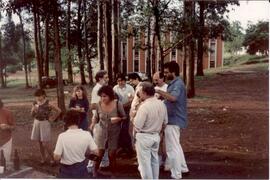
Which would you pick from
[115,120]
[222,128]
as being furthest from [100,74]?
[222,128]

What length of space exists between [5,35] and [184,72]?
1213 millimetres

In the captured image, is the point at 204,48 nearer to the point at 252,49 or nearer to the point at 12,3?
the point at 252,49

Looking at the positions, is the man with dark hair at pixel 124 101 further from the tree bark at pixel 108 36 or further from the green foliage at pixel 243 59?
the green foliage at pixel 243 59

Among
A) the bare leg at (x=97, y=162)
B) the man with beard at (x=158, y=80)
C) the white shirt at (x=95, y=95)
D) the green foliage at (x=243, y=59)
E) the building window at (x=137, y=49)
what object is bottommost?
the bare leg at (x=97, y=162)

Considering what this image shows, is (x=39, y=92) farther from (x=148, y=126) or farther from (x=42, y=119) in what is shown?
(x=148, y=126)

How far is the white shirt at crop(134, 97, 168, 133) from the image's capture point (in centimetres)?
373

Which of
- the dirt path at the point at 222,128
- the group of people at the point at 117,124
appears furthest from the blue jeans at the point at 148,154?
the dirt path at the point at 222,128

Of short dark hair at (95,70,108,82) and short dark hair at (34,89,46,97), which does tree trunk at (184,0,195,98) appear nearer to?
short dark hair at (95,70,108,82)

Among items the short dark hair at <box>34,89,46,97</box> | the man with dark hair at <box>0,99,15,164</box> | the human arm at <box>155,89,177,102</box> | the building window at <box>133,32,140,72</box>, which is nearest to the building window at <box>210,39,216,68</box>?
the human arm at <box>155,89,177,102</box>

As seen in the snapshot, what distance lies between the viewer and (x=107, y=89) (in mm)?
3969

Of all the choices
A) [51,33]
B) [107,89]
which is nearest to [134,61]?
[107,89]

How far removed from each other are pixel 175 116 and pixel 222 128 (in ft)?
1.43

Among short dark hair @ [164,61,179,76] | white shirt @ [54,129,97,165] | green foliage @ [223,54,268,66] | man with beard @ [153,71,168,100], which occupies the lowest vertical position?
white shirt @ [54,129,97,165]

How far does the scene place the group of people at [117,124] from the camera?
3.58 m
